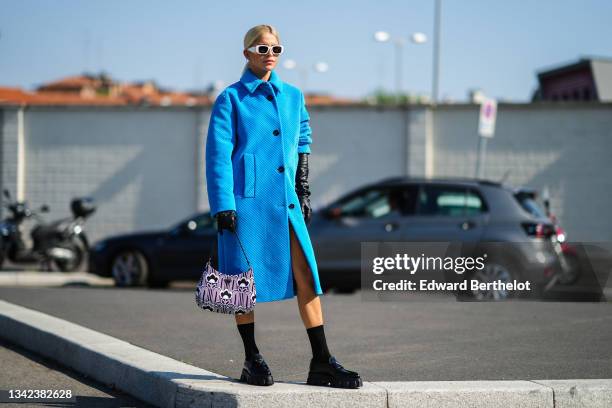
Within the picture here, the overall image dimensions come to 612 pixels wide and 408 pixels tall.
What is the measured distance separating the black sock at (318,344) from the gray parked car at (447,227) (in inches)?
297

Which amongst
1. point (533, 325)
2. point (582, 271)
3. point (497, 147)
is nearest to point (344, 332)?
point (533, 325)

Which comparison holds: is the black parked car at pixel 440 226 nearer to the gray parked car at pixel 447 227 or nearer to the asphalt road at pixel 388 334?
the gray parked car at pixel 447 227

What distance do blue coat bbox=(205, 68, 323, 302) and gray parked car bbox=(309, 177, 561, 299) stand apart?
7.66 m

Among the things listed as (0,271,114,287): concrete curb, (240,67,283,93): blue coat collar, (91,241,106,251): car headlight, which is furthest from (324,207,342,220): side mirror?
(240,67,283,93): blue coat collar

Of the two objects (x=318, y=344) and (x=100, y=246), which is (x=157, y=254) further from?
(x=318, y=344)

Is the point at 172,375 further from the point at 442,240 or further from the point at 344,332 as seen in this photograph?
the point at 442,240

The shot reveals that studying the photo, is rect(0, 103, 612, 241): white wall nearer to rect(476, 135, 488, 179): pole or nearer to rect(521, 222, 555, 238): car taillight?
rect(476, 135, 488, 179): pole

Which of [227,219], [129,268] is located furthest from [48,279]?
[227,219]

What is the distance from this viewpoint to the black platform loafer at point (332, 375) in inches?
230

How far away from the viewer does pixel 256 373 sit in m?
5.92

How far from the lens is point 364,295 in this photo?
1441 centimetres

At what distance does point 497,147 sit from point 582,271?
6.04 m

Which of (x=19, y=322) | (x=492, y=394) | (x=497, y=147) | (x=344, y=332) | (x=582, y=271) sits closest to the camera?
(x=492, y=394)

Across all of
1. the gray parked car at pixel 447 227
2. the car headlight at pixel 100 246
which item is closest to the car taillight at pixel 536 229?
the gray parked car at pixel 447 227
